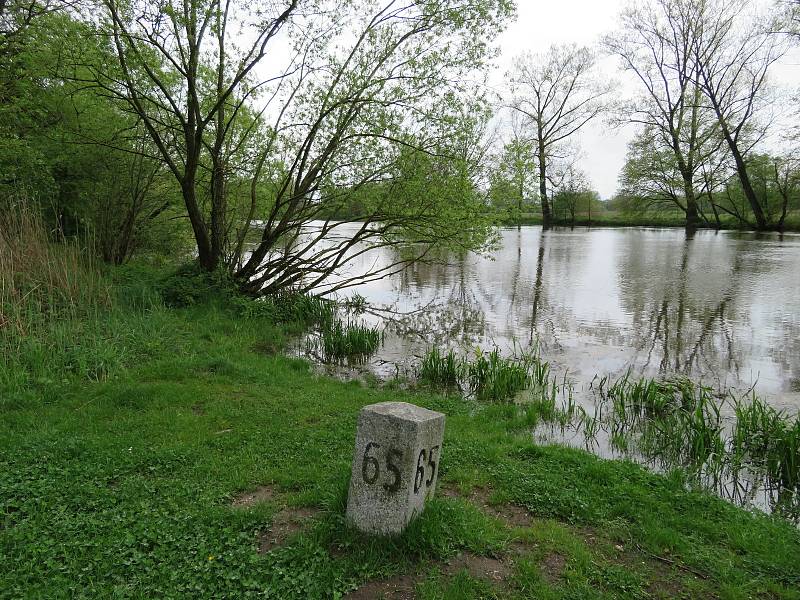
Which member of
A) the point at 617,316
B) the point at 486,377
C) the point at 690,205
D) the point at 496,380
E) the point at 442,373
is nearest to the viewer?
the point at 496,380

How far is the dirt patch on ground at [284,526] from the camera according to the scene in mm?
3160

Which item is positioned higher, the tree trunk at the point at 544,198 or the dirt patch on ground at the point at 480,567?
the tree trunk at the point at 544,198

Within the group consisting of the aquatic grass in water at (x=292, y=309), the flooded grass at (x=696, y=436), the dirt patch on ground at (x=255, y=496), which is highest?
the aquatic grass in water at (x=292, y=309)

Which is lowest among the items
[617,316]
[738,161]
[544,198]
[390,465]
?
[617,316]

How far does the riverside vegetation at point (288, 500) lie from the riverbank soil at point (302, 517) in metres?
0.01

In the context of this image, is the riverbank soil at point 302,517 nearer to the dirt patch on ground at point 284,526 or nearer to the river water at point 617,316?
the dirt patch on ground at point 284,526

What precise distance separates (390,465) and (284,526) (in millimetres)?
913

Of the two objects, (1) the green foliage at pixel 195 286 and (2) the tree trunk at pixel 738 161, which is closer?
(1) the green foliage at pixel 195 286

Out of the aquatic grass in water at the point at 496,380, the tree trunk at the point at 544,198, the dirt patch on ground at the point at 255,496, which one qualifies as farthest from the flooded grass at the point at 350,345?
the tree trunk at the point at 544,198

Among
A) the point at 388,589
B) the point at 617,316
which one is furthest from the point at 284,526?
the point at 617,316

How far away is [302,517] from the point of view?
11.3 ft

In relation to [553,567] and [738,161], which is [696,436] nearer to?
[553,567]

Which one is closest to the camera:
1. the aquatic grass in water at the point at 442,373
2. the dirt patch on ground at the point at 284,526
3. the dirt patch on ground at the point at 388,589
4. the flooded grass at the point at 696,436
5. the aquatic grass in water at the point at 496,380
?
the dirt patch on ground at the point at 388,589

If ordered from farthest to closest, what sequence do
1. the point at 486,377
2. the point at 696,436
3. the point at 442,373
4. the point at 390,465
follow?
the point at 442,373 < the point at 486,377 < the point at 696,436 < the point at 390,465
